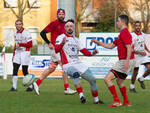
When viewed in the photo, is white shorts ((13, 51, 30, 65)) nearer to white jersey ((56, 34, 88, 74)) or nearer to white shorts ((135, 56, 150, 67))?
white shorts ((135, 56, 150, 67))

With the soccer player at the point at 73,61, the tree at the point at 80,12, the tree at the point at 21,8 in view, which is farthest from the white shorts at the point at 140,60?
the tree at the point at 80,12

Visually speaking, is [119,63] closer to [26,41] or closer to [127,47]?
[127,47]

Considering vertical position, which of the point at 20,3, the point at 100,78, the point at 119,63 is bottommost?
the point at 100,78

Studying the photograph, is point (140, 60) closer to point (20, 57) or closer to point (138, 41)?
point (138, 41)

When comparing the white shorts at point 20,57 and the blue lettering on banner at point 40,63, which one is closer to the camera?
the white shorts at point 20,57

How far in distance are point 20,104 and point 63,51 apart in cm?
153

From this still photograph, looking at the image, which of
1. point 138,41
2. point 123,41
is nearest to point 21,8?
point 138,41

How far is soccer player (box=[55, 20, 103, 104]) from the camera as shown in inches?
455

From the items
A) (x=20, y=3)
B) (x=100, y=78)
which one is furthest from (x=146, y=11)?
(x=100, y=78)

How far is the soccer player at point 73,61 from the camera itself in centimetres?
1155

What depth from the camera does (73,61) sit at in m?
11.7

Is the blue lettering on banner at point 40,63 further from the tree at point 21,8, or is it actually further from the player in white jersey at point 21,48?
the tree at point 21,8

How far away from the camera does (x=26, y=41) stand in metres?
15.1

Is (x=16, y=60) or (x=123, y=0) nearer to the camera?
(x=16, y=60)
